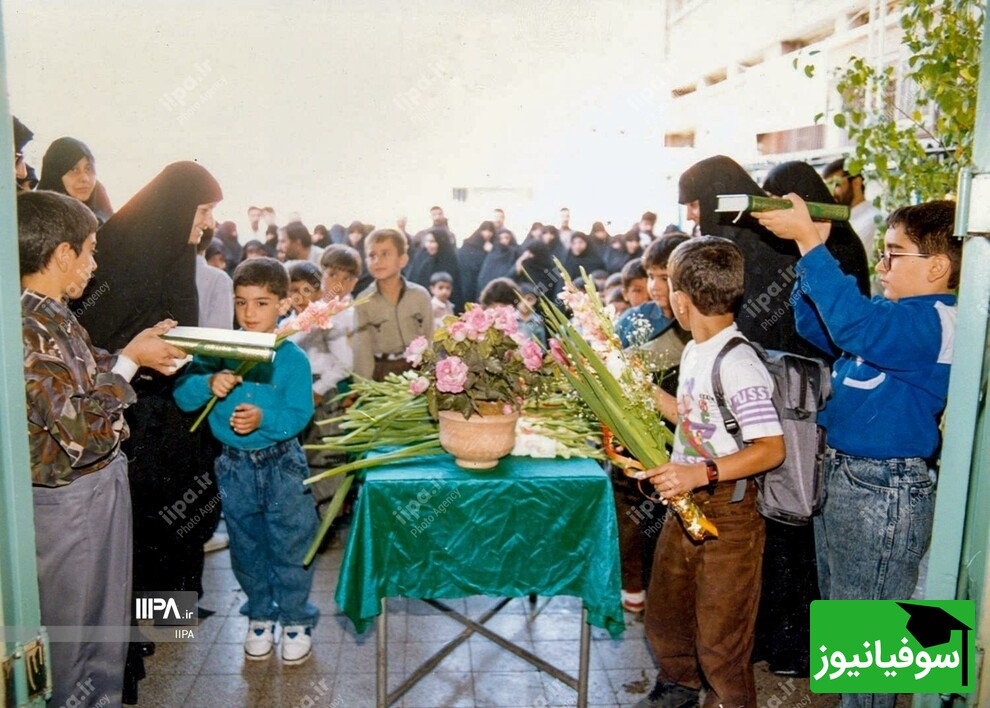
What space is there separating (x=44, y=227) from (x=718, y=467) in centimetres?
206

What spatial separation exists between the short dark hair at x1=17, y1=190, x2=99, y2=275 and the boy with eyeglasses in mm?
2088

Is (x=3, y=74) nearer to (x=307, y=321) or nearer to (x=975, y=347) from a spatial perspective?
(x=307, y=321)

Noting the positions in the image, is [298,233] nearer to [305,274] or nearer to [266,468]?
[305,274]

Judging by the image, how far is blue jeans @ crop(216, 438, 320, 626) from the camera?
3.14 m

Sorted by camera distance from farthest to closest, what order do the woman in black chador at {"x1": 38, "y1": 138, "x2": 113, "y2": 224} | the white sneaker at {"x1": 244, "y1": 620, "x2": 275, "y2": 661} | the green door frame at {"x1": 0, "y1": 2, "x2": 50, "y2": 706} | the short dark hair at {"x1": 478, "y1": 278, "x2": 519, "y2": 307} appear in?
the short dark hair at {"x1": 478, "y1": 278, "x2": 519, "y2": 307} → the woman in black chador at {"x1": 38, "y1": 138, "x2": 113, "y2": 224} → the white sneaker at {"x1": 244, "y1": 620, "x2": 275, "y2": 661} → the green door frame at {"x1": 0, "y1": 2, "x2": 50, "y2": 706}

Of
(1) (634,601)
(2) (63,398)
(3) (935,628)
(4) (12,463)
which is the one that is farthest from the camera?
(1) (634,601)

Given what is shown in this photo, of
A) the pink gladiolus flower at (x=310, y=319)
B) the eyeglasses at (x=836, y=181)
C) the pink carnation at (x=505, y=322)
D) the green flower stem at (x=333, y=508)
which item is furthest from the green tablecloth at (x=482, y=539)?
the eyeglasses at (x=836, y=181)

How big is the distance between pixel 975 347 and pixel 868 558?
2.84 feet

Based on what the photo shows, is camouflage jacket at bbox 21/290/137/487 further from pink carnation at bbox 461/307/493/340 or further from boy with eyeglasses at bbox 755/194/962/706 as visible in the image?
boy with eyeglasses at bbox 755/194/962/706

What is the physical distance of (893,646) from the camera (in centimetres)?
220

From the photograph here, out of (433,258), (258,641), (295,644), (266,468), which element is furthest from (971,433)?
(433,258)

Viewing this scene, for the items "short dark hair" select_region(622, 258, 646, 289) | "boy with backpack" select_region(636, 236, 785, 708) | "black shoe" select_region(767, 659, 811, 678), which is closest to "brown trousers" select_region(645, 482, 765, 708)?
"boy with backpack" select_region(636, 236, 785, 708)

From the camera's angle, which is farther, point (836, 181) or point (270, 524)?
point (836, 181)

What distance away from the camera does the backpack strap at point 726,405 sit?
237 cm
